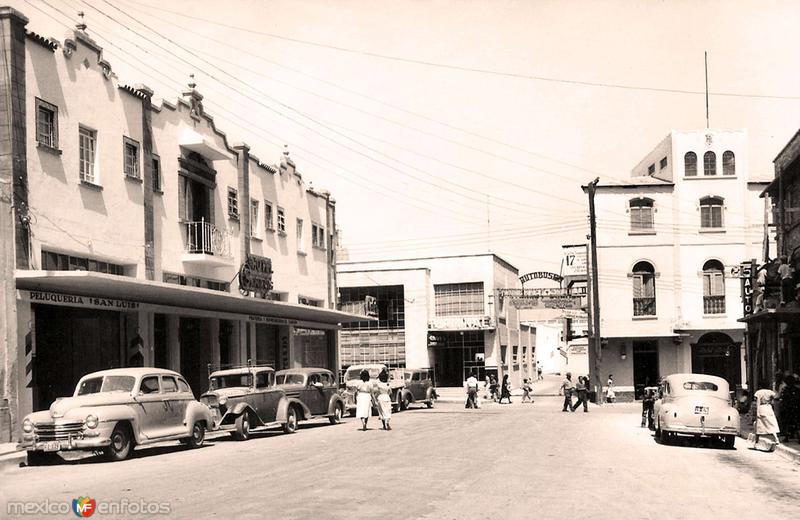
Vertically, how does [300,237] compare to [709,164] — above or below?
below

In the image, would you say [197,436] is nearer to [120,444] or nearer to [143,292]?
[120,444]

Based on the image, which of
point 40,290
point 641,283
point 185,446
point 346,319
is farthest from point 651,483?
point 641,283

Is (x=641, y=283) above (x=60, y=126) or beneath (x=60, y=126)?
beneath

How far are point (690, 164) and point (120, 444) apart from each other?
117 feet

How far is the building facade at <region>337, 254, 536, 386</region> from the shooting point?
54938 millimetres

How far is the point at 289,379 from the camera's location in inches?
979

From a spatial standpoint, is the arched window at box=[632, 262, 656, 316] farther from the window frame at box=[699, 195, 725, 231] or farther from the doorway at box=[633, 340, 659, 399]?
the window frame at box=[699, 195, 725, 231]

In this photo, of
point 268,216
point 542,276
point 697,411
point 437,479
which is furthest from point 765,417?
point 542,276

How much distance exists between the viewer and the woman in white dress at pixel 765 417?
736 inches

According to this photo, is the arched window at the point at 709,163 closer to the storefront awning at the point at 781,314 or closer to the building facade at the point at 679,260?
the building facade at the point at 679,260

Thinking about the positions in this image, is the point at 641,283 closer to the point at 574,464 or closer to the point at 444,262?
the point at 444,262

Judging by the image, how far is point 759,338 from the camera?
104 ft

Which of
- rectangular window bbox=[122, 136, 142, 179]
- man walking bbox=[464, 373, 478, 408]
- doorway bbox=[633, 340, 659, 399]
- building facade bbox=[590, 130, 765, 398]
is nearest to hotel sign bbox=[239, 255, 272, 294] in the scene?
rectangular window bbox=[122, 136, 142, 179]

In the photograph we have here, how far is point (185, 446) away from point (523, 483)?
978 centimetres
